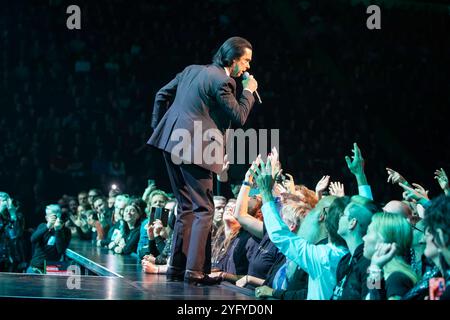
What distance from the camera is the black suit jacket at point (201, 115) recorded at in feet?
13.2

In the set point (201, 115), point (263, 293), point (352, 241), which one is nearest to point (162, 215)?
point (201, 115)

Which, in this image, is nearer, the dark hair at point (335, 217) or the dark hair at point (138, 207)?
the dark hair at point (335, 217)

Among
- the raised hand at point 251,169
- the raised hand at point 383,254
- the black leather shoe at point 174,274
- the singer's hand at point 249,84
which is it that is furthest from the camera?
the black leather shoe at point 174,274

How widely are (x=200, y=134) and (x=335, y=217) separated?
3.12 ft

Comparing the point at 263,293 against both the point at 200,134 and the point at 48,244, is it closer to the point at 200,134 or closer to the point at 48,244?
the point at 200,134

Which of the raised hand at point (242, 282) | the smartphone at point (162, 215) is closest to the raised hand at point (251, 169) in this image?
the raised hand at point (242, 282)

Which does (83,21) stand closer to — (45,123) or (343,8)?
(45,123)

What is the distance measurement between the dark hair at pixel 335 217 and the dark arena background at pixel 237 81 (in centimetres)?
766

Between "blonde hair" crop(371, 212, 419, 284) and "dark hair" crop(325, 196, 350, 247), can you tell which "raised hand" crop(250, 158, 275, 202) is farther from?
"blonde hair" crop(371, 212, 419, 284)

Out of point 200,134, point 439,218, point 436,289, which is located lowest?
point 436,289

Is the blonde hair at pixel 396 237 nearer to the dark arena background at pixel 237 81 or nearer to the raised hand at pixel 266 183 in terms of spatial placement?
the raised hand at pixel 266 183

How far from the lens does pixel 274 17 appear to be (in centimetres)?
1335

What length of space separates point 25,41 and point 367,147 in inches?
227

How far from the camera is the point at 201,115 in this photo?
409 cm
